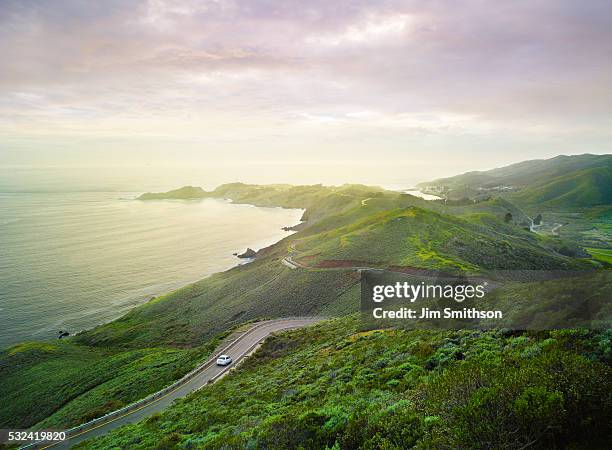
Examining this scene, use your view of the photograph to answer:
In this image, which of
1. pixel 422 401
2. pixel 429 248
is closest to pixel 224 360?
pixel 422 401

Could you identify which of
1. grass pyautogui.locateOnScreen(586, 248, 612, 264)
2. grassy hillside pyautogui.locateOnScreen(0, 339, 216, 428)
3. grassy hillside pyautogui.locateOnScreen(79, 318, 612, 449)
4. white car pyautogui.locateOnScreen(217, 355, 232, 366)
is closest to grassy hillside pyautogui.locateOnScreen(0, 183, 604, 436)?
grassy hillside pyautogui.locateOnScreen(0, 339, 216, 428)

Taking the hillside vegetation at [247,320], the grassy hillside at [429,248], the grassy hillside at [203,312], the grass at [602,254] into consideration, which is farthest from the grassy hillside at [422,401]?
the grass at [602,254]

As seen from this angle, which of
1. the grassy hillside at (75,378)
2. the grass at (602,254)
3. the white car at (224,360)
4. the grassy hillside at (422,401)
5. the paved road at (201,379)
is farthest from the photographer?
the grass at (602,254)

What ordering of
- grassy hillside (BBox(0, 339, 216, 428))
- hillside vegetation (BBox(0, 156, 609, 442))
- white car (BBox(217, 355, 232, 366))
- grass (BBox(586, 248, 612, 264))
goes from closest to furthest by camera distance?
hillside vegetation (BBox(0, 156, 609, 442))
grassy hillside (BBox(0, 339, 216, 428))
white car (BBox(217, 355, 232, 366))
grass (BBox(586, 248, 612, 264))

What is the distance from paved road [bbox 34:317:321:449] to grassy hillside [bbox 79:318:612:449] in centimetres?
264

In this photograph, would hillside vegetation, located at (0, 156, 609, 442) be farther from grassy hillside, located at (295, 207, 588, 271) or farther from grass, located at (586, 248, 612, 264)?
grass, located at (586, 248, 612, 264)

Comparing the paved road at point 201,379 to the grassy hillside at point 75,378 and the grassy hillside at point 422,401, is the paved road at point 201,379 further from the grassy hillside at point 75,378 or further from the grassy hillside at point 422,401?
the grassy hillside at point 75,378

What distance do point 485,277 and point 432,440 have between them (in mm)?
39839

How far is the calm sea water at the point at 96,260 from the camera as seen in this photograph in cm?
6456

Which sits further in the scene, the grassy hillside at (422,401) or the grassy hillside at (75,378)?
the grassy hillside at (75,378)

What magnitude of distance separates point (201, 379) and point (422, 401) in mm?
24131

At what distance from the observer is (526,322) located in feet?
45.4

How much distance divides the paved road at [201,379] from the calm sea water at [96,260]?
4001cm

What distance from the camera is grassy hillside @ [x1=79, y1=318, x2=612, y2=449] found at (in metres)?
6.84
